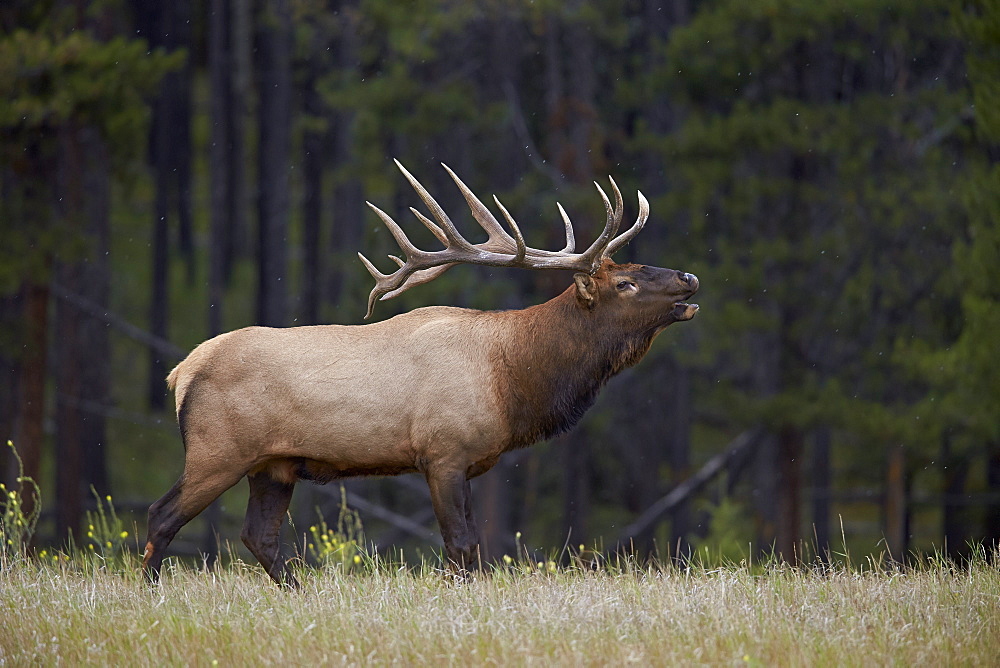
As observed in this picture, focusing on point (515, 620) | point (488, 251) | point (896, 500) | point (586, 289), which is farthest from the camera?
point (896, 500)

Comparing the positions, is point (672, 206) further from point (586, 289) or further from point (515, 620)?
point (515, 620)

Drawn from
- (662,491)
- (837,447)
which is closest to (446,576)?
(662,491)

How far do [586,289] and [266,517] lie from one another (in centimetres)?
227

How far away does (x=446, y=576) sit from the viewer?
20.6ft

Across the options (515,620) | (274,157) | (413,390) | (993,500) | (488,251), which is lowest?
(993,500)

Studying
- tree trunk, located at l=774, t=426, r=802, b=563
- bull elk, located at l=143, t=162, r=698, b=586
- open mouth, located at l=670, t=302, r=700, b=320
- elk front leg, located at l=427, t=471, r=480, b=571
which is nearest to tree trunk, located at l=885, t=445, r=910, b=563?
tree trunk, located at l=774, t=426, r=802, b=563

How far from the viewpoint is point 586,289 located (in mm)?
6992

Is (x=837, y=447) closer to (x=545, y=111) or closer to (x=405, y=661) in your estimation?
(x=545, y=111)

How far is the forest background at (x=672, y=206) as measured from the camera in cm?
1397

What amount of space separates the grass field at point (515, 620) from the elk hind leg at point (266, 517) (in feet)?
1.14

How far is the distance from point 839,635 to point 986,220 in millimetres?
8173

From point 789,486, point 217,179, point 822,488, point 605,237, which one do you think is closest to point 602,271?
point 605,237

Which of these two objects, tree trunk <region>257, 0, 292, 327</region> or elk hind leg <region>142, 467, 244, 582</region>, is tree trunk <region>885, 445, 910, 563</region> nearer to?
tree trunk <region>257, 0, 292, 327</region>

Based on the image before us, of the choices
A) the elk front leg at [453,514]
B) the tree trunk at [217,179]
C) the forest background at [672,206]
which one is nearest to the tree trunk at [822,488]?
the forest background at [672,206]
